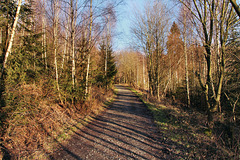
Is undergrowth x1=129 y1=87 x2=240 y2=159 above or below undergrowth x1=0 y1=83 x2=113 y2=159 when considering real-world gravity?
below

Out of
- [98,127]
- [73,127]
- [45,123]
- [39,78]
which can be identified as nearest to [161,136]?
[98,127]

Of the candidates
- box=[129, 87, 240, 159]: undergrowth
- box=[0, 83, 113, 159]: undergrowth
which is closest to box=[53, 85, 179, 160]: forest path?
box=[129, 87, 240, 159]: undergrowth

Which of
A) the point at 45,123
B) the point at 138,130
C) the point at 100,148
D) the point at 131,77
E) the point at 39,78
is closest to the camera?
the point at 100,148

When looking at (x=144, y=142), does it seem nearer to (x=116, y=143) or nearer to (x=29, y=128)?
(x=116, y=143)

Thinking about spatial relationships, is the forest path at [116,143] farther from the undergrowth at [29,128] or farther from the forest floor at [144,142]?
the undergrowth at [29,128]

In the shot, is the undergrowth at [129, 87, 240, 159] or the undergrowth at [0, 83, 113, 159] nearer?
the undergrowth at [0, 83, 113, 159]

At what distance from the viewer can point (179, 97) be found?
548 inches

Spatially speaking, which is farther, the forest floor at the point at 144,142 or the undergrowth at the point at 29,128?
the forest floor at the point at 144,142

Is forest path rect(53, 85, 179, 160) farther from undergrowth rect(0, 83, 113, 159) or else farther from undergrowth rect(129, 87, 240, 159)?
undergrowth rect(0, 83, 113, 159)

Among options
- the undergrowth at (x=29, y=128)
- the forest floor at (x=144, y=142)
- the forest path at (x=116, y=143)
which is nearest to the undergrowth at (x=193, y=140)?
the forest floor at (x=144, y=142)

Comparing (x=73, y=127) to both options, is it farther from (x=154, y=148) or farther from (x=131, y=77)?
(x=131, y=77)

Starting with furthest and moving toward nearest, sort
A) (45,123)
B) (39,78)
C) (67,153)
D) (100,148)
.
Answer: (39,78) < (45,123) < (100,148) < (67,153)

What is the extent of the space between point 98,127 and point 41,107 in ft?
8.83

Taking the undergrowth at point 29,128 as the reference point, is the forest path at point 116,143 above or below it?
below
